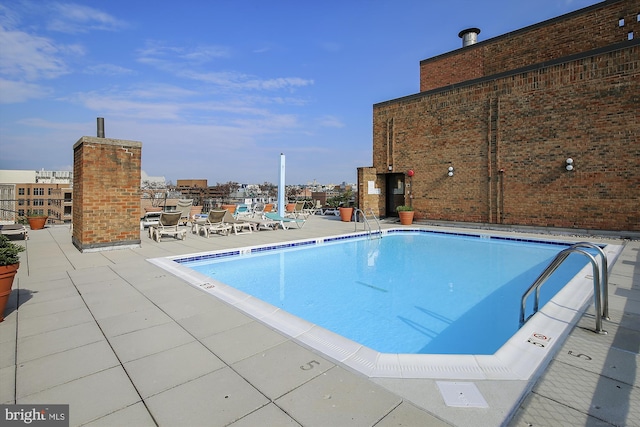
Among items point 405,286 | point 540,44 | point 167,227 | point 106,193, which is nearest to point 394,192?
point 540,44

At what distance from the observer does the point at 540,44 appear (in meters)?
13.6

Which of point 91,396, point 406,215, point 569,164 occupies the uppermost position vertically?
point 569,164

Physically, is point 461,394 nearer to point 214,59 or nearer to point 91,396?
point 91,396

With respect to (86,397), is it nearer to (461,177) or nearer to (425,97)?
(461,177)

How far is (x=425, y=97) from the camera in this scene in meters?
13.2

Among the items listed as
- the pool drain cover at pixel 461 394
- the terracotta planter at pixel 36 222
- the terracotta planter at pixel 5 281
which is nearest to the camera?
the pool drain cover at pixel 461 394

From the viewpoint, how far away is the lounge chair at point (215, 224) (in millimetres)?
9553

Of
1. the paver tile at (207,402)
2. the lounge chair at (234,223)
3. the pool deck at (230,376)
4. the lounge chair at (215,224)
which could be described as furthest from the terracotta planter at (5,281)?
the lounge chair at (234,223)

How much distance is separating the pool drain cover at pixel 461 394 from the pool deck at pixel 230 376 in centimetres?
4

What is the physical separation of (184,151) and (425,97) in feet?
83.4

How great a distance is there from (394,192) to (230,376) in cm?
1401

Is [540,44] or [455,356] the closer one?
[455,356]

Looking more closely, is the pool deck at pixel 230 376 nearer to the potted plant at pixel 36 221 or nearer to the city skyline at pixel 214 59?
the city skyline at pixel 214 59

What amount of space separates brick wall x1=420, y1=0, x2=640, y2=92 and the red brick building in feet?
0.13
